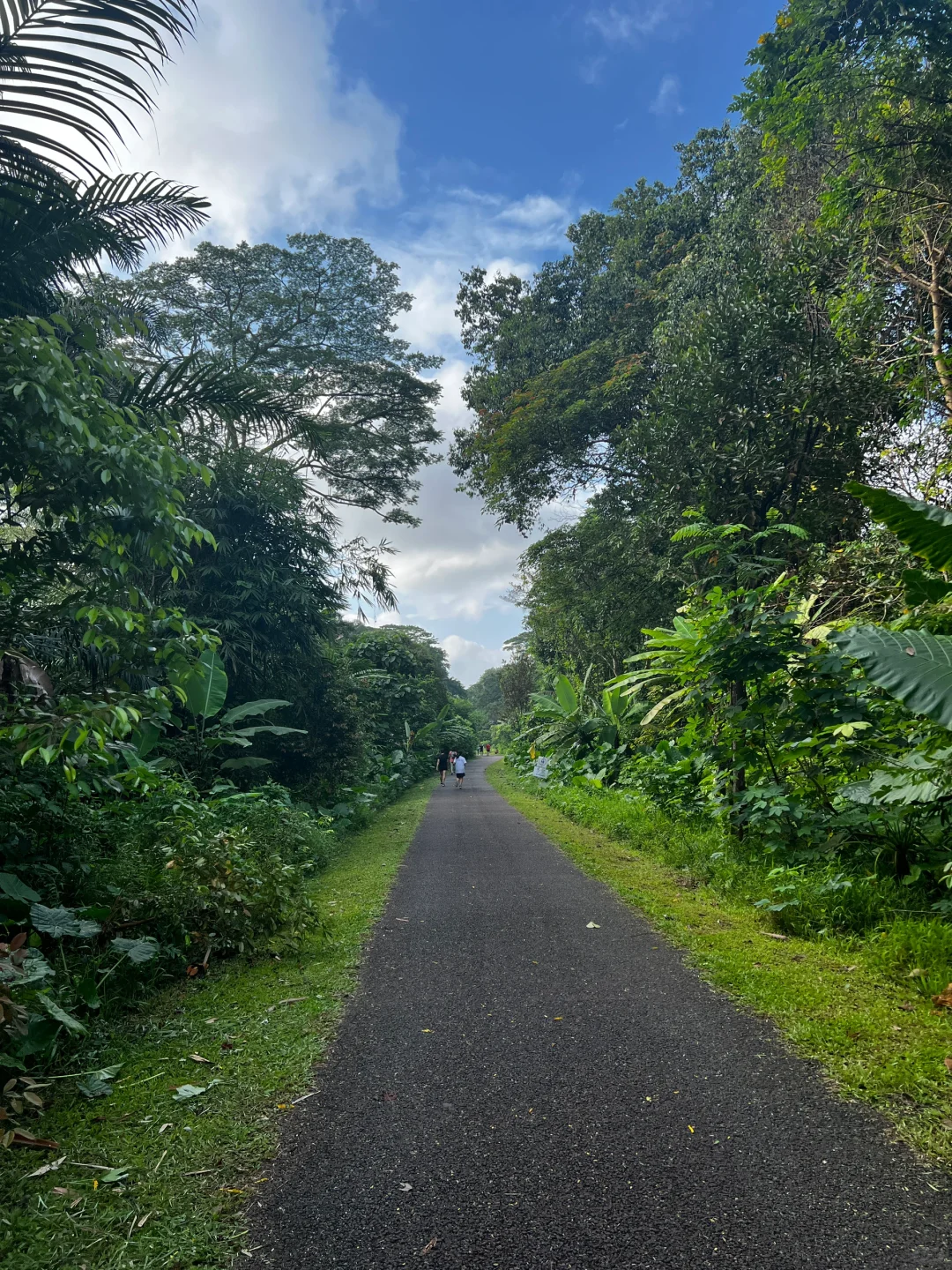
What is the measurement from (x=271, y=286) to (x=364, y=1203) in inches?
677

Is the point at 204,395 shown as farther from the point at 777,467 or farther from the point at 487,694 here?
the point at 487,694

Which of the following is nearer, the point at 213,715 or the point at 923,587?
the point at 923,587

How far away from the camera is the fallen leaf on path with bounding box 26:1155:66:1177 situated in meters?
2.15

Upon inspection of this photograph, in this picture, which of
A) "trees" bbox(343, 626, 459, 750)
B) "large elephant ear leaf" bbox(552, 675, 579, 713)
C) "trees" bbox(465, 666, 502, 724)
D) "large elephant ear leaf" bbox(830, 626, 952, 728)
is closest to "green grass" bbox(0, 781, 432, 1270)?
"large elephant ear leaf" bbox(830, 626, 952, 728)

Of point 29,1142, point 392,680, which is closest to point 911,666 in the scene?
point 29,1142

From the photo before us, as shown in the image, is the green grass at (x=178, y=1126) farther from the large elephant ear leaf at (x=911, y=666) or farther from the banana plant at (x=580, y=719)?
the banana plant at (x=580, y=719)

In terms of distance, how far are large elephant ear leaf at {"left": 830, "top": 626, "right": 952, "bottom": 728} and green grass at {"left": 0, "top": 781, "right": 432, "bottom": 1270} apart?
3.15 metres

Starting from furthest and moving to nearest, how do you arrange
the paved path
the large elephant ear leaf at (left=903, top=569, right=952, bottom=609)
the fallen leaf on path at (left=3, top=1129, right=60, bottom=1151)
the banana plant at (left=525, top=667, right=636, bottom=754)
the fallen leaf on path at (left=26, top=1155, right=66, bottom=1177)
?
the banana plant at (left=525, top=667, right=636, bottom=754), the large elephant ear leaf at (left=903, top=569, right=952, bottom=609), the fallen leaf on path at (left=3, top=1129, right=60, bottom=1151), the fallen leaf on path at (left=26, top=1155, right=66, bottom=1177), the paved path

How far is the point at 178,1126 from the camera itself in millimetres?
2436

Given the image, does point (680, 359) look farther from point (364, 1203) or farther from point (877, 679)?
point (364, 1203)

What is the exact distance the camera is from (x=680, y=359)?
10094mm

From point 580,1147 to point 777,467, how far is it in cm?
892

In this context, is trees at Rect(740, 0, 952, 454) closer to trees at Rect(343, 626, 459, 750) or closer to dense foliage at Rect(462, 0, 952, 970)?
dense foliage at Rect(462, 0, 952, 970)

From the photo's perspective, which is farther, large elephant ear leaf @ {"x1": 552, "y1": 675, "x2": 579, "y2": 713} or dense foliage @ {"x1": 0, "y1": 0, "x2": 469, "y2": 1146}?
large elephant ear leaf @ {"x1": 552, "y1": 675, "x2": 579, "y2": 713}
